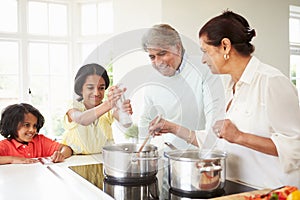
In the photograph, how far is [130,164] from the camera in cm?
92

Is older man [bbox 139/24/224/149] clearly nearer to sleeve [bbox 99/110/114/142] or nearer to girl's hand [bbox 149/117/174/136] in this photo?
girl's hand [bbox 149/117/174/136]

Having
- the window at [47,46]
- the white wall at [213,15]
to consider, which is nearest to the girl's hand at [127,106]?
the white wall at [213,15]

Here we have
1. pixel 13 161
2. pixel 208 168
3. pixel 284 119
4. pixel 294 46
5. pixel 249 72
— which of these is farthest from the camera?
pixel 294 46

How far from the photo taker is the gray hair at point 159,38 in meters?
1.24

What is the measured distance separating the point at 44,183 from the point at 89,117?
41 cm

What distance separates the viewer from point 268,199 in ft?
2.12

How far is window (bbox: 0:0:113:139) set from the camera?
2980 mm

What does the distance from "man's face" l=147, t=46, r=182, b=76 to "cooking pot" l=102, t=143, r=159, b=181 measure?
1.42 ft

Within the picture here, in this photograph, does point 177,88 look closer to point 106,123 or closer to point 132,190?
point 106,123

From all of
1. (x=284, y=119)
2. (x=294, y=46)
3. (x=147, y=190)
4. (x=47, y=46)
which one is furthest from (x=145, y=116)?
(x=294, y=46)

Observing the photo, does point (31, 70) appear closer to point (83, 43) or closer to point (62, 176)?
point (83, 43)

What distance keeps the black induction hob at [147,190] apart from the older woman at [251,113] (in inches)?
4.2

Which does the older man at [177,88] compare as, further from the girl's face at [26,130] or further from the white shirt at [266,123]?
the girl's face at [26,130]

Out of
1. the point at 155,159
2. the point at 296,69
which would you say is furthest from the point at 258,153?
the point at 296,69
